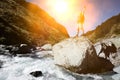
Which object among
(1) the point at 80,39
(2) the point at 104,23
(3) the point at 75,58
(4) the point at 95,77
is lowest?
(4) the point at 95,77

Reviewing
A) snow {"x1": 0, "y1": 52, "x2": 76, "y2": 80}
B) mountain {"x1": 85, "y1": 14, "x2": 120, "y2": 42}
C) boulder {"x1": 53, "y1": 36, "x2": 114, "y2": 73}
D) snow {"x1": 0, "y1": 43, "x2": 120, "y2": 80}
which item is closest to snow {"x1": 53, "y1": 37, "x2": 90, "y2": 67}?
boulder {"x1": 53, "y1": 36, "x2": 114, "y2": 73}

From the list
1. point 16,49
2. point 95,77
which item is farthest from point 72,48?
point 16,49

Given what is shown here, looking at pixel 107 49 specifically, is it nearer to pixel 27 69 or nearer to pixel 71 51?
pixel 71 51

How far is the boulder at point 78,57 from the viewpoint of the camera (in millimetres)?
17781

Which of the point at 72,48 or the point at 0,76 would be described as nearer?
the point at 0,76

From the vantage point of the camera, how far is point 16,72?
56.5 ft

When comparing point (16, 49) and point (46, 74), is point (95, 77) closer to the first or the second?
point (46, 74)

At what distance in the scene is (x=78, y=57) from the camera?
17781 mm

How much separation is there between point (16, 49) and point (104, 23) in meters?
64.4

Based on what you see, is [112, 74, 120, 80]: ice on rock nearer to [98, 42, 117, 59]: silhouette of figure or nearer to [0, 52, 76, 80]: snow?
[98, 42, 117, 59]: silhouette of figure

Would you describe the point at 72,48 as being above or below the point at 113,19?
below

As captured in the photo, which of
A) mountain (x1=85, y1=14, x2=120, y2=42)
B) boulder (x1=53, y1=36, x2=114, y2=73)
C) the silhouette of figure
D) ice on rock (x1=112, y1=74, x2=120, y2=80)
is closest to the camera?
ice on rock (x1=112, y1=74, x2=120, y2=80)

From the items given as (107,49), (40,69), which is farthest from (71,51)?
(107,49)

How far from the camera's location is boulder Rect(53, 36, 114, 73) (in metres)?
17.8
